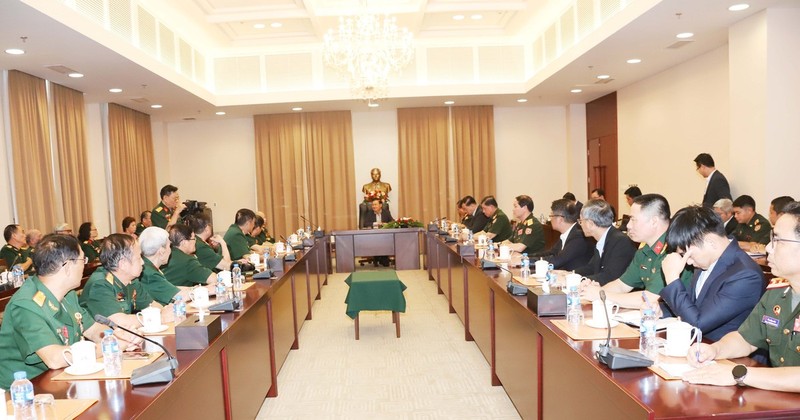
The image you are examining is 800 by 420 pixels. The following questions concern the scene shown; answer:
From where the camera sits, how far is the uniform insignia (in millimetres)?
2047

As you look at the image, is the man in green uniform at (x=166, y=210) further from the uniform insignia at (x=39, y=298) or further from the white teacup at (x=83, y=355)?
the white teacup at (x=83, y=355)

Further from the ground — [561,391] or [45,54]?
[45,54]

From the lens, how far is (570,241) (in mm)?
4176

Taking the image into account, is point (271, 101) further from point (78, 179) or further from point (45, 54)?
point (45, 54)

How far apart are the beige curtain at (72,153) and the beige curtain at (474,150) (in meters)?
6.18

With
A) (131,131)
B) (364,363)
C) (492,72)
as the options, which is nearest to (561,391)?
(364,363)

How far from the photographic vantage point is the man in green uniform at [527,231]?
5344 mm

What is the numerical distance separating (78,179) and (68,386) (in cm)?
634

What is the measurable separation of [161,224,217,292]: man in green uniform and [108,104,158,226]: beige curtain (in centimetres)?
527

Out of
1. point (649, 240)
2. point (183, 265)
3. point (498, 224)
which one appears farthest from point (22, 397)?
point (498, 224)

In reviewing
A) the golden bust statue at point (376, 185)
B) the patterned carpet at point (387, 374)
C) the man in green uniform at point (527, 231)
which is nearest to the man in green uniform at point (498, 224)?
the man in green uniform at point (527, 231)

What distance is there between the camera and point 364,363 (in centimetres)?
427

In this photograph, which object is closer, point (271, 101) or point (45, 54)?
point (45, 54)

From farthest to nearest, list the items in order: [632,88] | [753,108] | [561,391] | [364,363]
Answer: [632,88] → [753,108] → [364,363] → [561,391]
